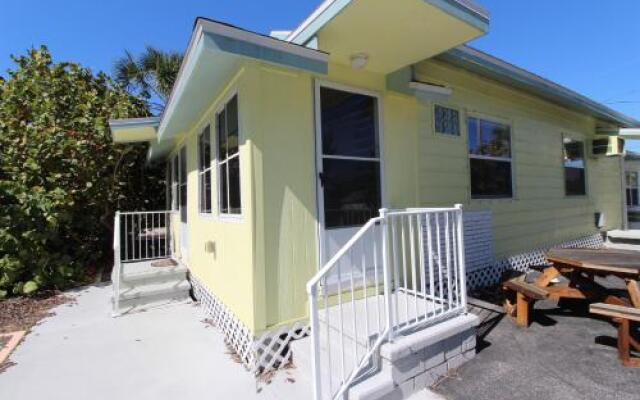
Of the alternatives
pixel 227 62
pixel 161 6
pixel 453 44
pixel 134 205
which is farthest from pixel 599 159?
pixel 134 205

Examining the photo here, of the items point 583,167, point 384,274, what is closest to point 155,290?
point 384,274

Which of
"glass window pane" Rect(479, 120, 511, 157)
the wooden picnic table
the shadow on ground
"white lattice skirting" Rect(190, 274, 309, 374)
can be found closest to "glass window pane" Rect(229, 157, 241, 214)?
"white lattice skirting" Rect(190, 274, 309, 374)

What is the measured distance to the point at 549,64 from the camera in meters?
15.7

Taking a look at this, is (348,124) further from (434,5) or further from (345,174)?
(434,5)

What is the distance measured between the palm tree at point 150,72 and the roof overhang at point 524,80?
368 inches

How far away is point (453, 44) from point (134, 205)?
872cm

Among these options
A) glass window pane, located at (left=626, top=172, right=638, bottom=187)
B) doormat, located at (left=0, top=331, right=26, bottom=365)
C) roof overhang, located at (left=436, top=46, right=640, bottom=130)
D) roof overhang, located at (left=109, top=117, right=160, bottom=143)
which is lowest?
doormat, located at (left=0, top=331, right=26, bottom=365)

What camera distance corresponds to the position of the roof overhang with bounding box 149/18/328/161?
8.00ft

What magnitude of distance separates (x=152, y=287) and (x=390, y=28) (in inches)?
203

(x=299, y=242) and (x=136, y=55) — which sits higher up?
(x=136, y=55)

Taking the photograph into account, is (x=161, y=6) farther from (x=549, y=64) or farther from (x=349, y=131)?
(x=549, y=64)

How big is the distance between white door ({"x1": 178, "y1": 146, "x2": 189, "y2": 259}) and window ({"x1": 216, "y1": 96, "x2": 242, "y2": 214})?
8.71 ft

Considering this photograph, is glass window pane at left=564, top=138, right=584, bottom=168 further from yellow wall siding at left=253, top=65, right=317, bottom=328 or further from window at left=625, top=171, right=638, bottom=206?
yellow wall siding at left=253, top=65, right=317, bottom=328

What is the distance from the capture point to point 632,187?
11273 mm
